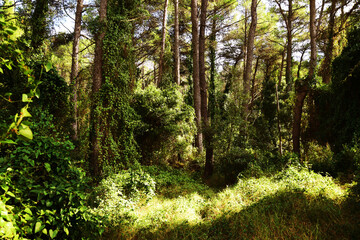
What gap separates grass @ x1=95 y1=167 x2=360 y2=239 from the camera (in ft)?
13.2

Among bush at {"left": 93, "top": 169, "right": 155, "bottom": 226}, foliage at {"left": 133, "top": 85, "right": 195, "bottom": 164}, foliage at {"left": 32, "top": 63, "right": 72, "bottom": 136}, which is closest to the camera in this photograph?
bush at {"left": 93, "top": 169, "right": 155, "bottom": 226}

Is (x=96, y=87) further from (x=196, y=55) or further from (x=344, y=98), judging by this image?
(x=344, y=98)

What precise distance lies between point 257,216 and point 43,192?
4329 mm

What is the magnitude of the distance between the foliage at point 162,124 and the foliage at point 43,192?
23.5 feet

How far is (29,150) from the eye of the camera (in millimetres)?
2275

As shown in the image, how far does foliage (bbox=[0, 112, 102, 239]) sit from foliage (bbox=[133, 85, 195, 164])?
7.16 metres

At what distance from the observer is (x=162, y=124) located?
1039 centimetres

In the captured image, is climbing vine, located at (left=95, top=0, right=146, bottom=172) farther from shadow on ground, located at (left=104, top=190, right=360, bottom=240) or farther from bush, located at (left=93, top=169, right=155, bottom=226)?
shadow on ground, located at (left=104, top=190, right=360, bottom=240)

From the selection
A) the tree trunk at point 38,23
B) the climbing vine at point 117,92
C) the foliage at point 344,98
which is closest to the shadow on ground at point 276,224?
the climbing vine at point 117,92

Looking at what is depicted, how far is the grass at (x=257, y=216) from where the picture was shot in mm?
4023

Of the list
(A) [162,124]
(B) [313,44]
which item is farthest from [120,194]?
(B) [313,44]

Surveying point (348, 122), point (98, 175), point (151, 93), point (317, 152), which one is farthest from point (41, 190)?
point (317, 152)

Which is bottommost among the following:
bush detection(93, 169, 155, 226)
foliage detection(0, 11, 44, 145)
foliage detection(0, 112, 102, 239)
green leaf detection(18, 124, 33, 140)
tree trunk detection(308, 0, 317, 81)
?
bush detection(93, 169, 155, 226)

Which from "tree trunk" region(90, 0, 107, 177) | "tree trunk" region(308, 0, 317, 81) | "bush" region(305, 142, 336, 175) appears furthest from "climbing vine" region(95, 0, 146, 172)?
"tree trunk" region(308, 0, 317, 81)
